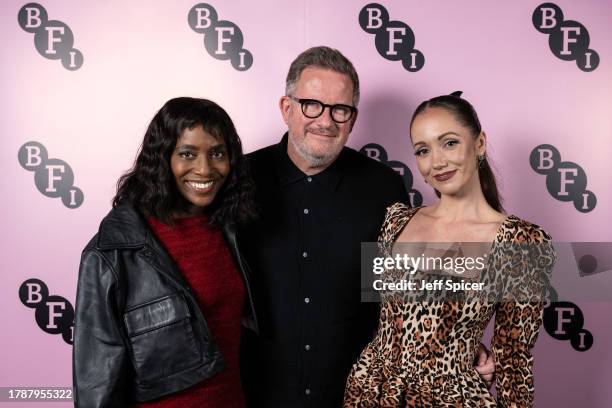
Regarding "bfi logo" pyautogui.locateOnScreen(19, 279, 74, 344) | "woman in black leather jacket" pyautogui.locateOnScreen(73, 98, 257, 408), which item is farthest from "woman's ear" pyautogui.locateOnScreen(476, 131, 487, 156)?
"bfi logo" pyautogui.locateOnScreen(19, 279, 74, 344)

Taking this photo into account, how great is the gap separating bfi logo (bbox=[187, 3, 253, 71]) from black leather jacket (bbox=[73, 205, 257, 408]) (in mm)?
1153

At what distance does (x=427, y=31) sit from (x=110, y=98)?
143 cm

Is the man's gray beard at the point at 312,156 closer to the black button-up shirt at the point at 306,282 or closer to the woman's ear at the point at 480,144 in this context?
the black button-up shirt at the point at 306,282

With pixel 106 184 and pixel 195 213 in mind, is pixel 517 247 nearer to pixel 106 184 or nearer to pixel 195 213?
pixel 195 213

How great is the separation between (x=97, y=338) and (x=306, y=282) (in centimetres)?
75

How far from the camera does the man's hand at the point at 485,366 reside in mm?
1534

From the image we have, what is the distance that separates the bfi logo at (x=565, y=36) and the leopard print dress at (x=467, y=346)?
4.05 ft

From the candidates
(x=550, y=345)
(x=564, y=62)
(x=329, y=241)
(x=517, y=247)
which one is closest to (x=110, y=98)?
(x=329, y=241)

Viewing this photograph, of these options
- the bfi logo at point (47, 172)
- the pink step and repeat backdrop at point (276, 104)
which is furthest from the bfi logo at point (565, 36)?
the bfi logo at point (47, 172)

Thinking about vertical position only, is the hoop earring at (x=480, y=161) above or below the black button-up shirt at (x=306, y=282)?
above

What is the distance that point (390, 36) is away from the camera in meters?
2.39

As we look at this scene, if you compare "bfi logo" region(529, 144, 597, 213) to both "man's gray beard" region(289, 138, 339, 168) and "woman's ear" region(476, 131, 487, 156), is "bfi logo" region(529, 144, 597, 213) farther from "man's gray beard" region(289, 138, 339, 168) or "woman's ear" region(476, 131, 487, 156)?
"man's gray beard" region(289, 138, 339, 168)

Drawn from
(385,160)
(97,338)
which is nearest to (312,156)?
(385,160)

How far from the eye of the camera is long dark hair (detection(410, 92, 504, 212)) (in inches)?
62.3
